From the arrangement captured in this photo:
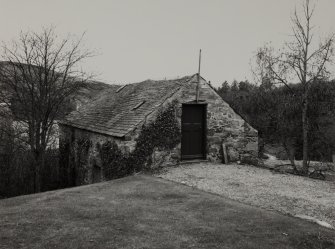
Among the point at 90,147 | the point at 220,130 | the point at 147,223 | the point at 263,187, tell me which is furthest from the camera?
the point at 90,147

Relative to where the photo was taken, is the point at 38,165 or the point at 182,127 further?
the point at 38,165

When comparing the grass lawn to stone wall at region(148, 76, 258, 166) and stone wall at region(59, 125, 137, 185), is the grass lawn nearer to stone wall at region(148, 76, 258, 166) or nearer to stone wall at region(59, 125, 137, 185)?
stone wall at region(59, 125, 137, 185)

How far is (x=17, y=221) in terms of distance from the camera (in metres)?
7.17

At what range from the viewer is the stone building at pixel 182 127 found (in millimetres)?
13352

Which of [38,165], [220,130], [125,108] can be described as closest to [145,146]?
[125,108]

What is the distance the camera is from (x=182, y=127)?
1428 centimetres

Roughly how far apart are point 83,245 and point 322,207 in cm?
591

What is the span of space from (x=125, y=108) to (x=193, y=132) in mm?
3429

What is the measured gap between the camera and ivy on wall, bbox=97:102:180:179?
12.8m

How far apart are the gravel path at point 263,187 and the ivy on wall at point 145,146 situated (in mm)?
1003

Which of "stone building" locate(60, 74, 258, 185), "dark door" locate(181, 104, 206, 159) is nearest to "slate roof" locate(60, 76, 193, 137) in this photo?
"stone building" locate(60, 74, 258, 185)

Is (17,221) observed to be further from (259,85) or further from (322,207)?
(259,85)

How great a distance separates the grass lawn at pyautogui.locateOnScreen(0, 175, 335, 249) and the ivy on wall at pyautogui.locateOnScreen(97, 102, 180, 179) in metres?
3.10

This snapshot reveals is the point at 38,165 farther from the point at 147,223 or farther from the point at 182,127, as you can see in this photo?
the point at 147,223
